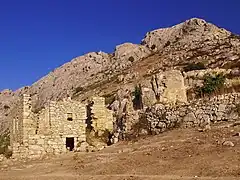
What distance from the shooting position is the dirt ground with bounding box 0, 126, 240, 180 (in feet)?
41.8

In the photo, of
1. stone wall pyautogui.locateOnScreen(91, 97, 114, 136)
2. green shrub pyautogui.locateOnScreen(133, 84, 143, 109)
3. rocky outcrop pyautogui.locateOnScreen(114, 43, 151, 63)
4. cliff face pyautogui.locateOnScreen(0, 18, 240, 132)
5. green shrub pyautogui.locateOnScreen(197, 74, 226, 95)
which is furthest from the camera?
rocky outcrop pyautogui.locateOnScreen(114, 43, 151, 63)

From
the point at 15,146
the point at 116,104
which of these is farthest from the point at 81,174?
the point at 116,104

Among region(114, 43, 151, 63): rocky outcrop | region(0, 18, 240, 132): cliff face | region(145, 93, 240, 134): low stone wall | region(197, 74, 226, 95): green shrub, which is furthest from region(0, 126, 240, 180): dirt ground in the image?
region(114, 43, 151, 63): rocky outcrop

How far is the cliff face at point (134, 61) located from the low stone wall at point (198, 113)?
1375 inches

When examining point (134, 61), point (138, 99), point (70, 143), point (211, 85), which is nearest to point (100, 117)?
point (70, 143)

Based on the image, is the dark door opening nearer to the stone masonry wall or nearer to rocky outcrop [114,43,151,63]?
the stone masonry wall

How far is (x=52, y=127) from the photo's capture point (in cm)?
2692

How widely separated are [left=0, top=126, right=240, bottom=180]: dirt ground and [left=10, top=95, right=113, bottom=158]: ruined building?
737cm

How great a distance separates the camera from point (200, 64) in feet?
192

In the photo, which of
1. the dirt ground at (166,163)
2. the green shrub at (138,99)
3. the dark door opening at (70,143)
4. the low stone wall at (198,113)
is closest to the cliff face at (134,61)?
the green shrub at (138,99)

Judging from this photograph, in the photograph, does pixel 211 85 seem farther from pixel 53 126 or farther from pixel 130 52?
pixel 130 52

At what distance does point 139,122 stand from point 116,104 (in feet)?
33.3

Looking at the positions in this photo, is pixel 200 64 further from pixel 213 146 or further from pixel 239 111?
pixel 213 146

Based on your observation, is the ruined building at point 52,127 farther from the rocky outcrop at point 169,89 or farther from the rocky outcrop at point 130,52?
the rocky outcrop at point 130,52
